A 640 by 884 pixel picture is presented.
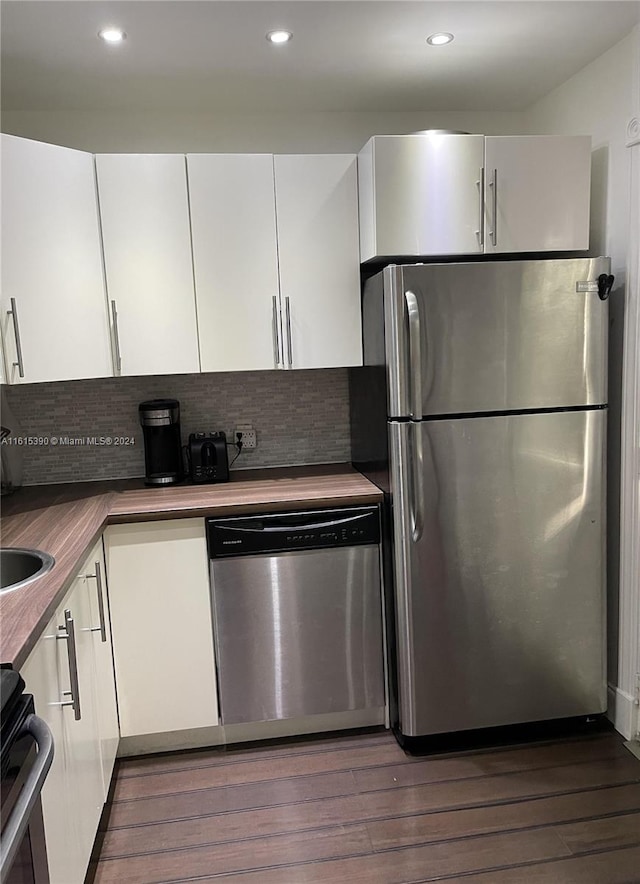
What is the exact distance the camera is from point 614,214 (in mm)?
2367

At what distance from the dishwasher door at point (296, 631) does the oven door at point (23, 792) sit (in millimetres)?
1154

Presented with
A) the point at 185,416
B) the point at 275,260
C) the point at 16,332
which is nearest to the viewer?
the point at 16,332

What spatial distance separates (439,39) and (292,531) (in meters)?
1.69

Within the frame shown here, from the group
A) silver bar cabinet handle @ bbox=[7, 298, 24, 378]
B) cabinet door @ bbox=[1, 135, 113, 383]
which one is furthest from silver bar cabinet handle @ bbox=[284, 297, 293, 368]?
silver bar cabinet handle @ bbox=[7, 298, 24, 378]

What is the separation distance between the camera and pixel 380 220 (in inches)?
92.3

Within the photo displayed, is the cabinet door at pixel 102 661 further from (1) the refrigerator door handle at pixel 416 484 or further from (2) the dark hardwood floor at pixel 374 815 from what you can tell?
(1) the refrigerator door handle at pixel 416 484

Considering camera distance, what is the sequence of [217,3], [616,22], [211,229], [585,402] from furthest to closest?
1. [211,229]
2. [585,402]
3. [616,22]
4. [217,3]

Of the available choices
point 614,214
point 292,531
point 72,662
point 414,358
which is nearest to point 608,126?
point 614,214

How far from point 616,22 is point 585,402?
1191mm

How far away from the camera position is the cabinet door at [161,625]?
2.32 metres

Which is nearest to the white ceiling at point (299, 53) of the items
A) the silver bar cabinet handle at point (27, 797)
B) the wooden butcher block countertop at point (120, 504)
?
the wooden butcher block countertop at point (120, 504)

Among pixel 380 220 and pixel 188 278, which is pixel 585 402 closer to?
pixel 380 220

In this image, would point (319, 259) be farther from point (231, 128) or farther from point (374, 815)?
point (374, 815)

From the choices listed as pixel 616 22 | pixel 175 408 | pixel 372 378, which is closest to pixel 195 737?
pixel 175 408
